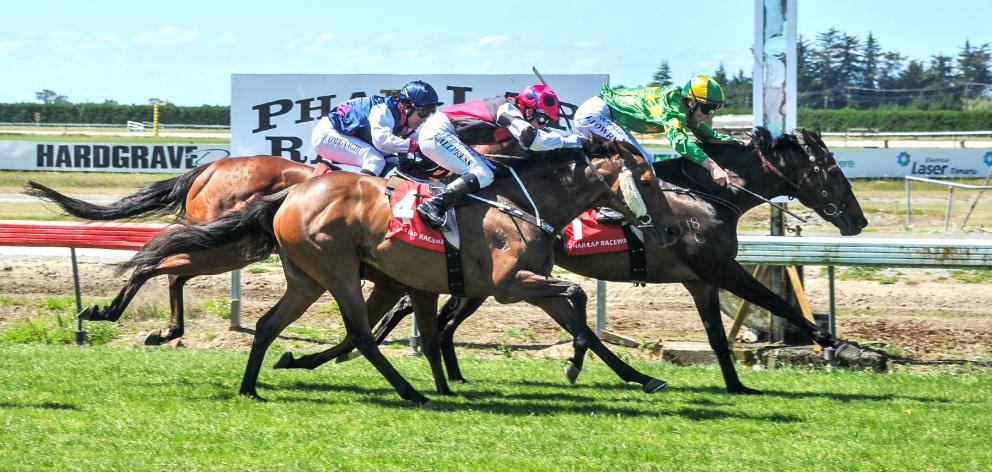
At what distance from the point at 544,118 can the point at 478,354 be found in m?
2.89

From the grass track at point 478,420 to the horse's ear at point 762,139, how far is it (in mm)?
1678

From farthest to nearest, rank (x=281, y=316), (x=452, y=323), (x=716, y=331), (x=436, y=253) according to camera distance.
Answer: (x=452, y=323) → (x=716, y=331) → (x=281, y=316) → (x=436, y=253)

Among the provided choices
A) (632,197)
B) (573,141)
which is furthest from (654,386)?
(573,141)

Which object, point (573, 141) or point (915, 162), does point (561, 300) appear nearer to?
point (573, 141)

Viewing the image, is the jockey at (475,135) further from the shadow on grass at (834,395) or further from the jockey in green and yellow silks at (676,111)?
the shadow on grass at (834,395)

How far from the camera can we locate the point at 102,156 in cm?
2592

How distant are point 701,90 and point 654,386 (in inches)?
91.5

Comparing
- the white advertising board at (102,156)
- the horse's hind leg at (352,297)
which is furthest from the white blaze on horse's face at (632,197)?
the white advertising board at (102,156)

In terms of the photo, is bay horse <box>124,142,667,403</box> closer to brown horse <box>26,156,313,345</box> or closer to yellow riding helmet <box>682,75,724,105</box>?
yellow riding helmet <box>682,75,724,105</box>

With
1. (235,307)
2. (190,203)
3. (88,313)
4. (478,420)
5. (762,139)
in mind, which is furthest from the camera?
(235,307)

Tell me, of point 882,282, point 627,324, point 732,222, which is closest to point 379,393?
point 732,222

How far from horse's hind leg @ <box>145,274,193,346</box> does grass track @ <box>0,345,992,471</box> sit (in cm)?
30

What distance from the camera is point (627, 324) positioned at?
11.2 metres

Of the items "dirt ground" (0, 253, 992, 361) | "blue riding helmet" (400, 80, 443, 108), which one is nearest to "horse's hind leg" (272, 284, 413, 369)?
"blue riding helmet" (400, 80, 443, 108)
